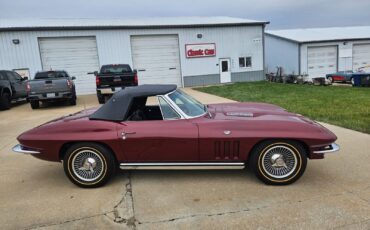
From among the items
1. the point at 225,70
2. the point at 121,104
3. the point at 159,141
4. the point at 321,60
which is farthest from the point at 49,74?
the point at 321,60

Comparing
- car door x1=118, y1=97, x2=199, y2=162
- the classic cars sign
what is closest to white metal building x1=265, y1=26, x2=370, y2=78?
the classic cars sign

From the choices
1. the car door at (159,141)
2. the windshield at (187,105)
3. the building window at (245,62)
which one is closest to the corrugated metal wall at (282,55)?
the building window at (245,62)

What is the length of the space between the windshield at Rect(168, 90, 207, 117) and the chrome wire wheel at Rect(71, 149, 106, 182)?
4.29ft

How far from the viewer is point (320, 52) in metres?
27.4

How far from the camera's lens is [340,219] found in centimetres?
309

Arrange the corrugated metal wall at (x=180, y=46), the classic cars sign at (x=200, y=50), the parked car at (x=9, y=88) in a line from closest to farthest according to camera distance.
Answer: the parked car at (x=9, y=88), the corrugated metal wall at (x=180, y=46), the classic cars sign at (x=200, y=50)

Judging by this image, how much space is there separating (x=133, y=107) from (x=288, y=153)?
2222mm

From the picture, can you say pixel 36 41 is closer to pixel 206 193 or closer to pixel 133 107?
pixel 133 107

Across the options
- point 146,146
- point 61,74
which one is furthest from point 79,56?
point 146,146

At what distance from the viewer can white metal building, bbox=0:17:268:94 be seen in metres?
19.4

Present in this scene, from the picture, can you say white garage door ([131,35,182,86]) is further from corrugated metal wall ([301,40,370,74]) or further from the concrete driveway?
the concrete driveway

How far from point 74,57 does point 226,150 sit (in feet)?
61.4

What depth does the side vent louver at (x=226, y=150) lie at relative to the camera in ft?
12.9

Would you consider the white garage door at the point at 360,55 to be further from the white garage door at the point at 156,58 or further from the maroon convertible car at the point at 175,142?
the maroon convertible car at the point at 175,142
